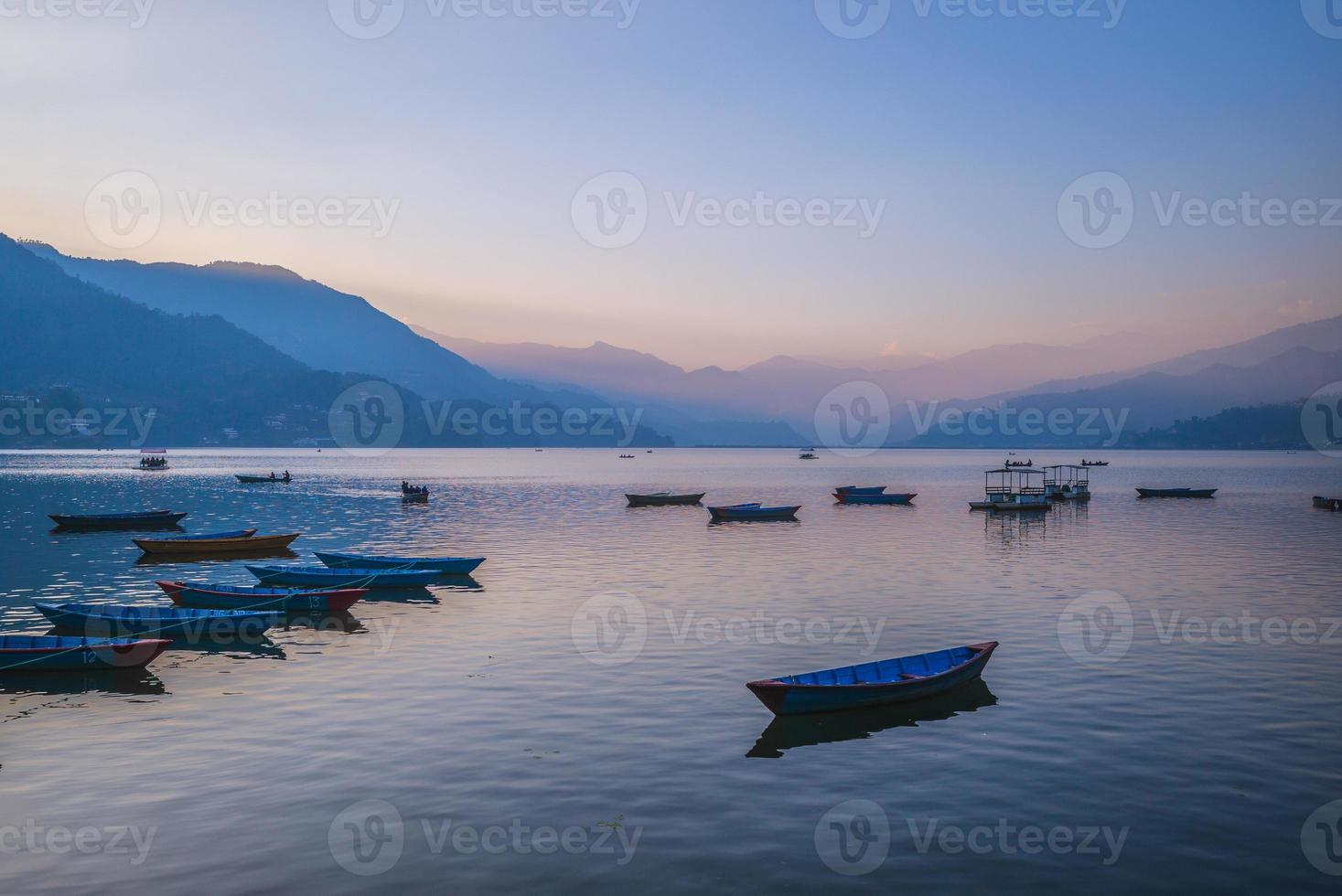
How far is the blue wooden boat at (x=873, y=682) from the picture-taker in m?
24.7

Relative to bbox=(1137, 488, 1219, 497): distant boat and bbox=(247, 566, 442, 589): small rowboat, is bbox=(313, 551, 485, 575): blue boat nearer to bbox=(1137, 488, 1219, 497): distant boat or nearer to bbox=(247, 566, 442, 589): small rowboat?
bbox=(247, 566, 442, 589): small rowboat

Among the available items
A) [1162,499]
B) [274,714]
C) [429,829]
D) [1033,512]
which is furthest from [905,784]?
[1162,499]

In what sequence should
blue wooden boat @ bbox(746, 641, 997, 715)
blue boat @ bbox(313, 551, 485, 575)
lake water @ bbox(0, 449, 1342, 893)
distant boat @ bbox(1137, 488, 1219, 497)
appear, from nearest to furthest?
lake water @ bbox(0, 449, 1342, 893) → blue wooden boat @ bbox(746, 641, 997, 715) → blue boat @ bbox(313, 551, 485, 575) → distant boat @ bbox(1137, 488, 1219, 497)

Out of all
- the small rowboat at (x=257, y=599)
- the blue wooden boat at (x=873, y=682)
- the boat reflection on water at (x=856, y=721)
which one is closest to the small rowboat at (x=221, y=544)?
the small rowboat at (x=257, y=599)

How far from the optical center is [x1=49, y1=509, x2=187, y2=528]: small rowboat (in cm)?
7888

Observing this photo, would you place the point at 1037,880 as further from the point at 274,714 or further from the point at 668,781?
the point at 274,714

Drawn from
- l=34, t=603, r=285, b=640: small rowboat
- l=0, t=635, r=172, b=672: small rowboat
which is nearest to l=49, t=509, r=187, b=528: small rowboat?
l=34, t=603, r=285, b=640: small rowboat

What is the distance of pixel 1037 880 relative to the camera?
52.7 ft

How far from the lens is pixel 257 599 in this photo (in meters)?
40.7

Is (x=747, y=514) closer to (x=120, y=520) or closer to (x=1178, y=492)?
(x=120, y=520)

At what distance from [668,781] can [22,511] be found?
10084 centimetres

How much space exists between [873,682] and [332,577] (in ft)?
103

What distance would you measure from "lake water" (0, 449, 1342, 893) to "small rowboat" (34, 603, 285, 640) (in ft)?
3.53

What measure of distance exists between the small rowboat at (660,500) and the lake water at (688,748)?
58.1 meters
